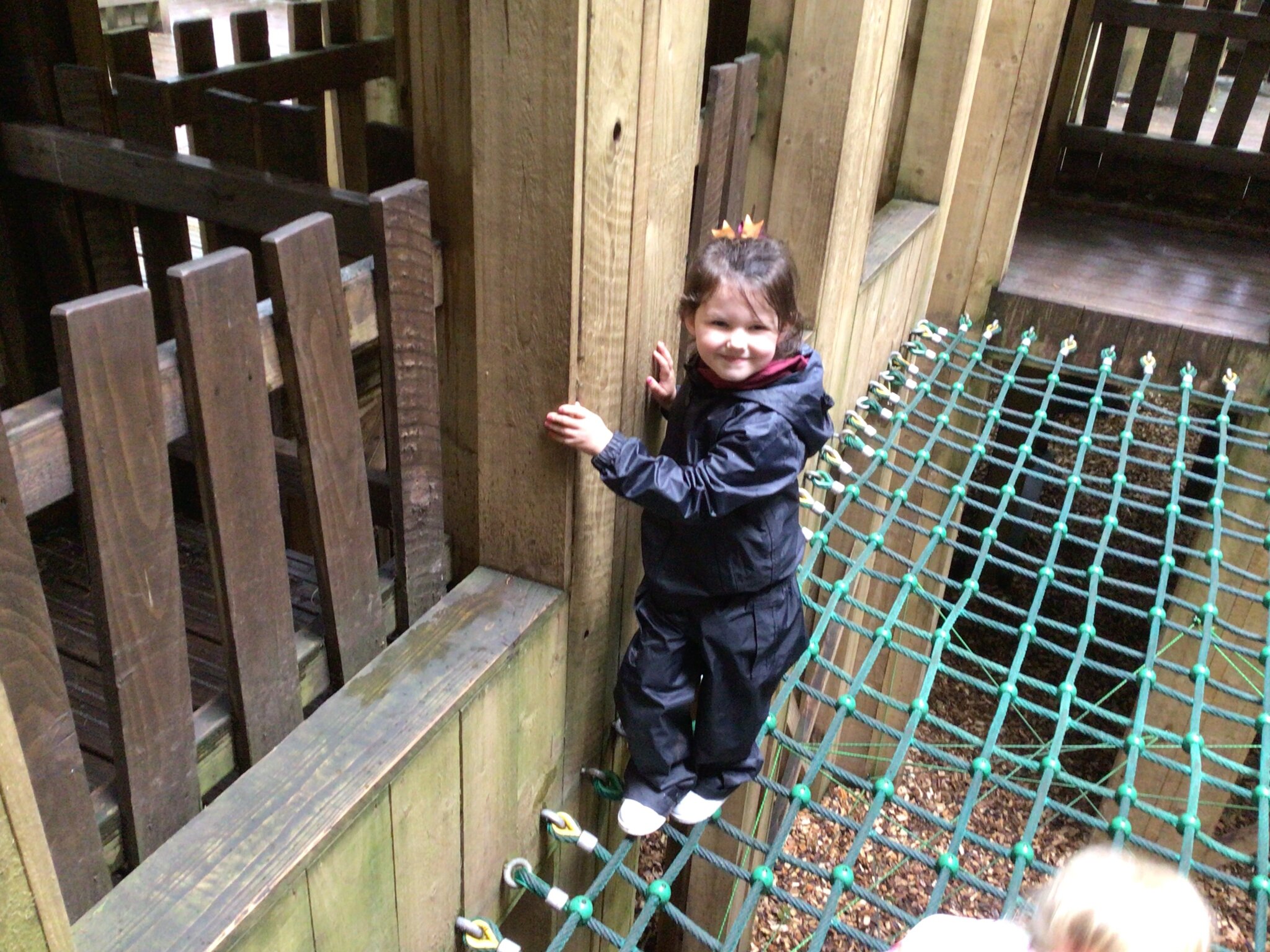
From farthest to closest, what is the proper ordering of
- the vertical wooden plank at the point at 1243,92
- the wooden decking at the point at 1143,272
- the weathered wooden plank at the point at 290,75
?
the vertical wooden plank at the point at 1243,92 < the wooden decking at the point at 1143,272 < the weathered wooden plank at the point at 290,75

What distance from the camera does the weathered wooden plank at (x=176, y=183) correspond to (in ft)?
5.09

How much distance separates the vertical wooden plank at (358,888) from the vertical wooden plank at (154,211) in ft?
3.78

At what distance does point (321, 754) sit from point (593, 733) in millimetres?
775

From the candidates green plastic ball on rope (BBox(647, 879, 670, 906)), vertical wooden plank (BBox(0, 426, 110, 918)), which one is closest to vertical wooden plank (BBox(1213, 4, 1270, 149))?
green plastic ball on rope (BBox(647, 879, 670, 906))

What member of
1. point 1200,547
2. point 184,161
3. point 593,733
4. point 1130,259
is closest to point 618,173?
point 184,161

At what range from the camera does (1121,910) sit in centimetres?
110

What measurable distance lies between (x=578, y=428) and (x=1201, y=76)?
458 centimetres

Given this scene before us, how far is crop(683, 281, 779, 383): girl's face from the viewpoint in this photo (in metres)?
1.55

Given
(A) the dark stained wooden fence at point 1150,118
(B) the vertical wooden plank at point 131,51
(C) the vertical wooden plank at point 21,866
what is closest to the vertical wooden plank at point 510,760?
(C) the vertical wooden plank at point 21,866

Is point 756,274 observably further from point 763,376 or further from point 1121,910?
point 1121,910

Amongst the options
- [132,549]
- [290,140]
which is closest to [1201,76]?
[290,140]

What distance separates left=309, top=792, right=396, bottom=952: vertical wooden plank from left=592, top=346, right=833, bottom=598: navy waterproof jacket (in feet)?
1.87

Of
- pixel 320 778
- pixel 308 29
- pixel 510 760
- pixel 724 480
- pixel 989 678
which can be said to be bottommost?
pixel 989 678

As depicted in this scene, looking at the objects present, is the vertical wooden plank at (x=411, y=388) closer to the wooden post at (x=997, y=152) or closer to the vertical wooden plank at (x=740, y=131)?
the vertical wooden plank at (x=740, y=131)
